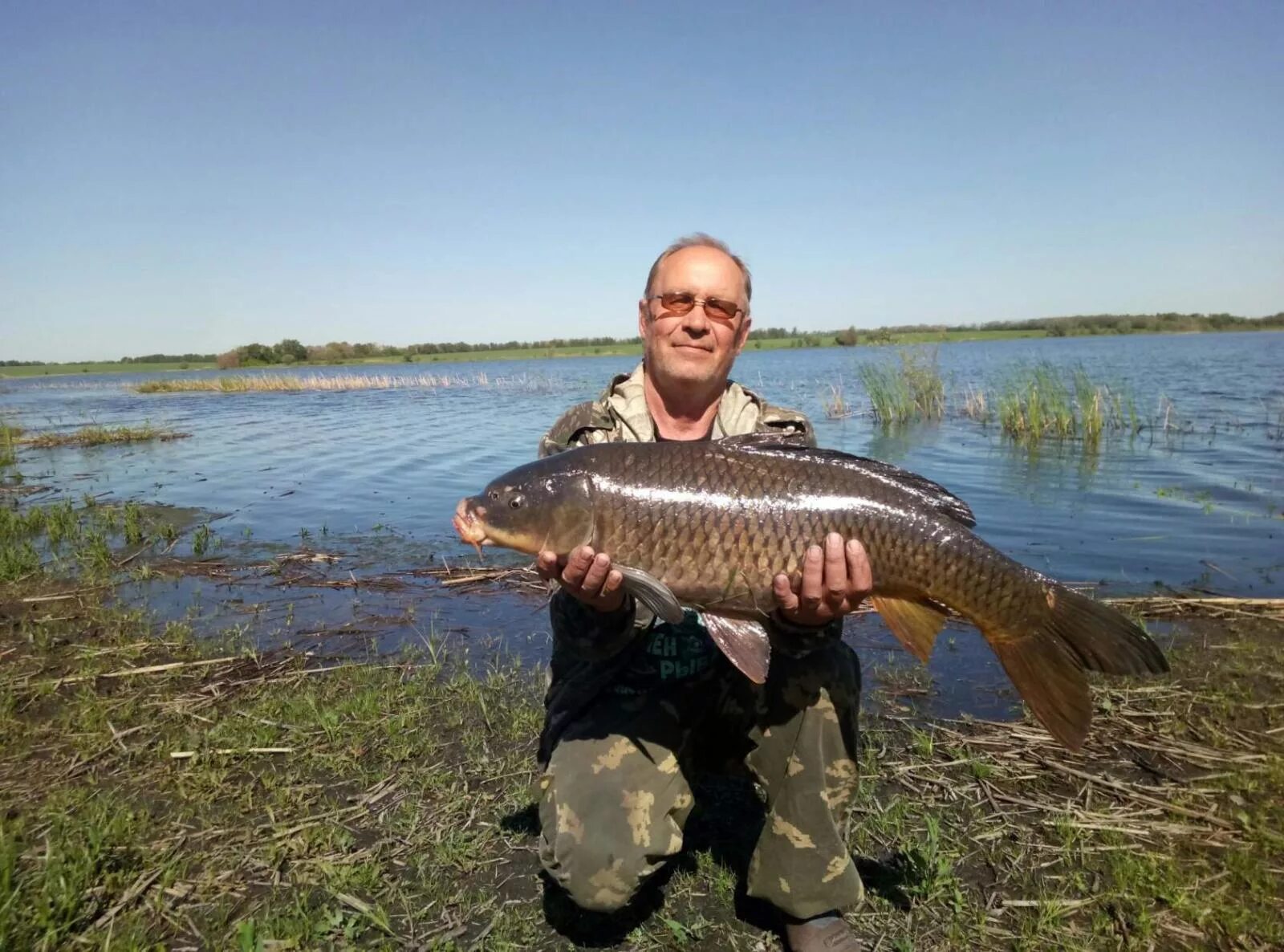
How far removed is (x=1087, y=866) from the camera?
8.34 feet

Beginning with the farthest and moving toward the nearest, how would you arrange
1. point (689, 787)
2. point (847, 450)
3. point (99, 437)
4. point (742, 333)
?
point (99, 437), point (847, 450), point (742, 333), point (689, 787)

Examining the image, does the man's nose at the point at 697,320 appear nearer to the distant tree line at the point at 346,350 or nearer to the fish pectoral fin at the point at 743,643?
the fish pectoral fin at the point at 743,643

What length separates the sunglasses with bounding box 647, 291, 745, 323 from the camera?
293cm

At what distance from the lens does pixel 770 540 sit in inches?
94.5

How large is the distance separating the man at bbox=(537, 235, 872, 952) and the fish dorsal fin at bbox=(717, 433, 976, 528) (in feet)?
0.56

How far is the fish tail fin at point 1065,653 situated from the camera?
2275 mm

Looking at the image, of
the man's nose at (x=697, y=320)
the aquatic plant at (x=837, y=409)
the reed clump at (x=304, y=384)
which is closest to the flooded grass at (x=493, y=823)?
the man's nose at (x=697, y=320)

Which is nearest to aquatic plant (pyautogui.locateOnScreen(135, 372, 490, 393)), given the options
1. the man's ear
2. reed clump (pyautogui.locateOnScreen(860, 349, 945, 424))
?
reed clump (pyautogui.locateOnScreen(860, 349, 945, 424))

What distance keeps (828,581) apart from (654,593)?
1.85 feet

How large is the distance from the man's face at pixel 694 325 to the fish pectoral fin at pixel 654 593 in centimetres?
94

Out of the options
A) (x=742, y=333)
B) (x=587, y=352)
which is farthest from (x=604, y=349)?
(x=742, y=333)

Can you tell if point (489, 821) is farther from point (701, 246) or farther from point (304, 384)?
point (304, 384)

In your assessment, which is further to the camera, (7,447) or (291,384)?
(291,384)

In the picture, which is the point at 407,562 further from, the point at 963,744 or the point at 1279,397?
the point at 1279,397
